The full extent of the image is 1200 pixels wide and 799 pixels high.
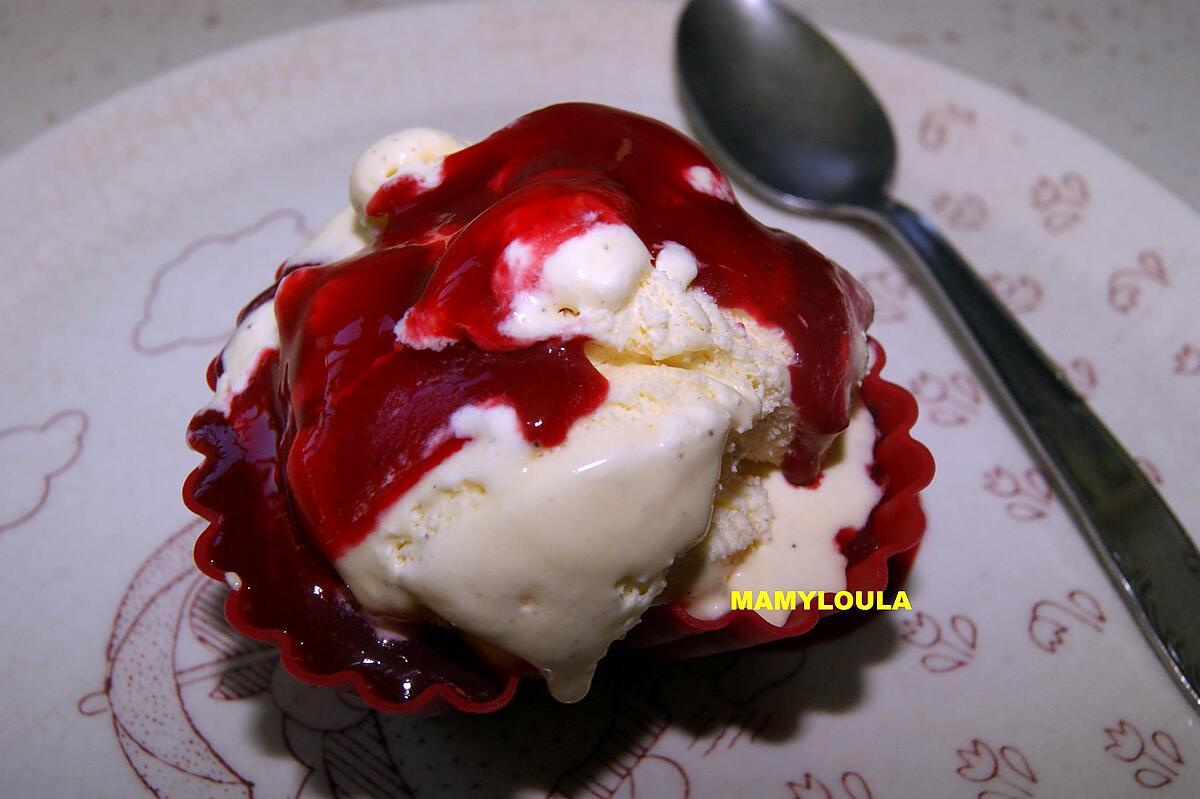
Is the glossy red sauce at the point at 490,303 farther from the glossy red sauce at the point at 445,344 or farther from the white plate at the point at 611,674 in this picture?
the white plate at the point at 611,674

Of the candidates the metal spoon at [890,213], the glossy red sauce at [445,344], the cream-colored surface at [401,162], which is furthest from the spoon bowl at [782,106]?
the cream-colored surface at [401,162]

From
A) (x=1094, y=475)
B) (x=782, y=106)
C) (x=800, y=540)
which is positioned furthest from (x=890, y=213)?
(x=800, y=540)

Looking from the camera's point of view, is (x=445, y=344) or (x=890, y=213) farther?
(x=890, y=213)

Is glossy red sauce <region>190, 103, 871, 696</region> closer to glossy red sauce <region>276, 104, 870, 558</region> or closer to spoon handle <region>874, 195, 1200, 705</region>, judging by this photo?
glossy red sauce <region>276, 104, 870, 558</region>

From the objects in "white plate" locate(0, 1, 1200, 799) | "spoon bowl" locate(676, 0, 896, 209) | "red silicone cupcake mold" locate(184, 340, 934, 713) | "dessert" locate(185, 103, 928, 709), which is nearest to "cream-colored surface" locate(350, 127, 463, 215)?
"dessert" locate(185, 103, 928, 709)

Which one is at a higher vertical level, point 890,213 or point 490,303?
point 490,303

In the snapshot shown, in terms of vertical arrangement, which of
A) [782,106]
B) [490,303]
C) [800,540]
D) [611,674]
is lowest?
[611,674]

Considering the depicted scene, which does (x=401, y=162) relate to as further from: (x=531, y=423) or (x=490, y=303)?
(x=531, y=423)
